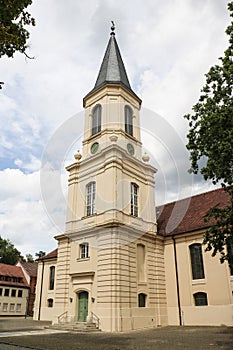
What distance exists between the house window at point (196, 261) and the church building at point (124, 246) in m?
0.08

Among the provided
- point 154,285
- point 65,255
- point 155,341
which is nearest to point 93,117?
point 65,255

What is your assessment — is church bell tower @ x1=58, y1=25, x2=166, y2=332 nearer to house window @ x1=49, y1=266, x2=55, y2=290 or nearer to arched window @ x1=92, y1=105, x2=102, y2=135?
arched window @ x1=92, y1=105, x2=102, y2=135

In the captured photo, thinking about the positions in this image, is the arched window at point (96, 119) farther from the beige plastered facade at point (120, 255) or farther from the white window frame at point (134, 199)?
the white window frame at point (134, 199)

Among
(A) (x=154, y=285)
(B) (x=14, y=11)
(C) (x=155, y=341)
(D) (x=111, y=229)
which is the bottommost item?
(C) (x=155, y=341)

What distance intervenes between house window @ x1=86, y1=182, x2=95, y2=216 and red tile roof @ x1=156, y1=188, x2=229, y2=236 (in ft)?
22.9

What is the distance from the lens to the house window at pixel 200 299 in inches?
902

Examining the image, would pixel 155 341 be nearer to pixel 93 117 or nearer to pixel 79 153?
pixel 79 153

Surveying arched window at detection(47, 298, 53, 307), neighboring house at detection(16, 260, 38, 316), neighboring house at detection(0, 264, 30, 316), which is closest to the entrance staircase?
arched window at detection(47, 298, 53, 307)

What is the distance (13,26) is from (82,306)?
19.4m

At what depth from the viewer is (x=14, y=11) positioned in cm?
A: 874

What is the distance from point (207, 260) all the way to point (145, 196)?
25.2 feet

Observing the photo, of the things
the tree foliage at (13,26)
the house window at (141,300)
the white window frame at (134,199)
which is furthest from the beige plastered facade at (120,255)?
the tree foliage at (13,26)

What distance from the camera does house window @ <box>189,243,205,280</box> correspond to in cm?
2380

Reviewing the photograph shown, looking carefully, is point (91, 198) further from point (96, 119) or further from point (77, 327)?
point (77, 327)
